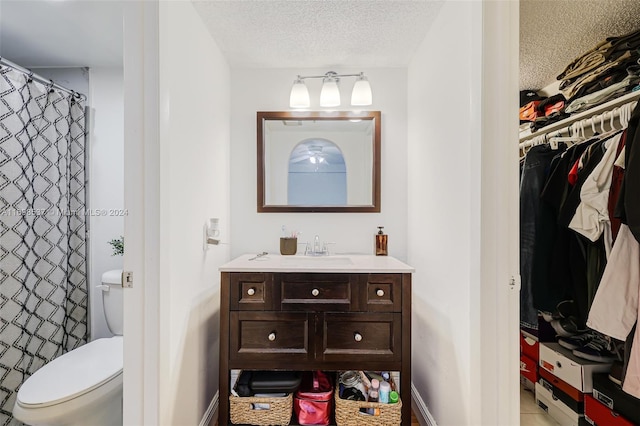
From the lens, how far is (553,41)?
176cm

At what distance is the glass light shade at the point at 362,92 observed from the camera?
205 centimetres

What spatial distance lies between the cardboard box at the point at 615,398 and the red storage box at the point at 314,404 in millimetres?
1323

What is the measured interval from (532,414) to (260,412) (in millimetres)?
1646

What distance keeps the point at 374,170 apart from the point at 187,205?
122 centimetres

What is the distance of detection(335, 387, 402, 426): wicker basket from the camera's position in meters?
1.50

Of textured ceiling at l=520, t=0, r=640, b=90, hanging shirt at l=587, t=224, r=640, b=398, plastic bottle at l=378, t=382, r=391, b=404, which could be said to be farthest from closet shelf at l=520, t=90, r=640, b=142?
plastic bottle at l=378, t=382, r=391, b=404

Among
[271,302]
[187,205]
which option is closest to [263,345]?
[271,302]

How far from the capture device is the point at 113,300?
6.29ft

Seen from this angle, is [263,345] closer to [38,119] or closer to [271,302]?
[271,302]

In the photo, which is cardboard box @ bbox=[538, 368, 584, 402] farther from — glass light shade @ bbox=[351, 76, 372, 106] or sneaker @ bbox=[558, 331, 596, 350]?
glass light shade @ bbox=[351, 76, 372, 106]

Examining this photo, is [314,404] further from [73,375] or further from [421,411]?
[73,375]

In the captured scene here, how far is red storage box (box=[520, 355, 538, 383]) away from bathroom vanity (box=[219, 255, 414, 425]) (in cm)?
111

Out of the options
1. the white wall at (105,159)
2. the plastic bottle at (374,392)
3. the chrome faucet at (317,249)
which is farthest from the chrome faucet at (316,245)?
the white wall at (105,159)

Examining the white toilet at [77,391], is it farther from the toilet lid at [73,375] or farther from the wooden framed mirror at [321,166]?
the wooden framed mirror at [321,166]
